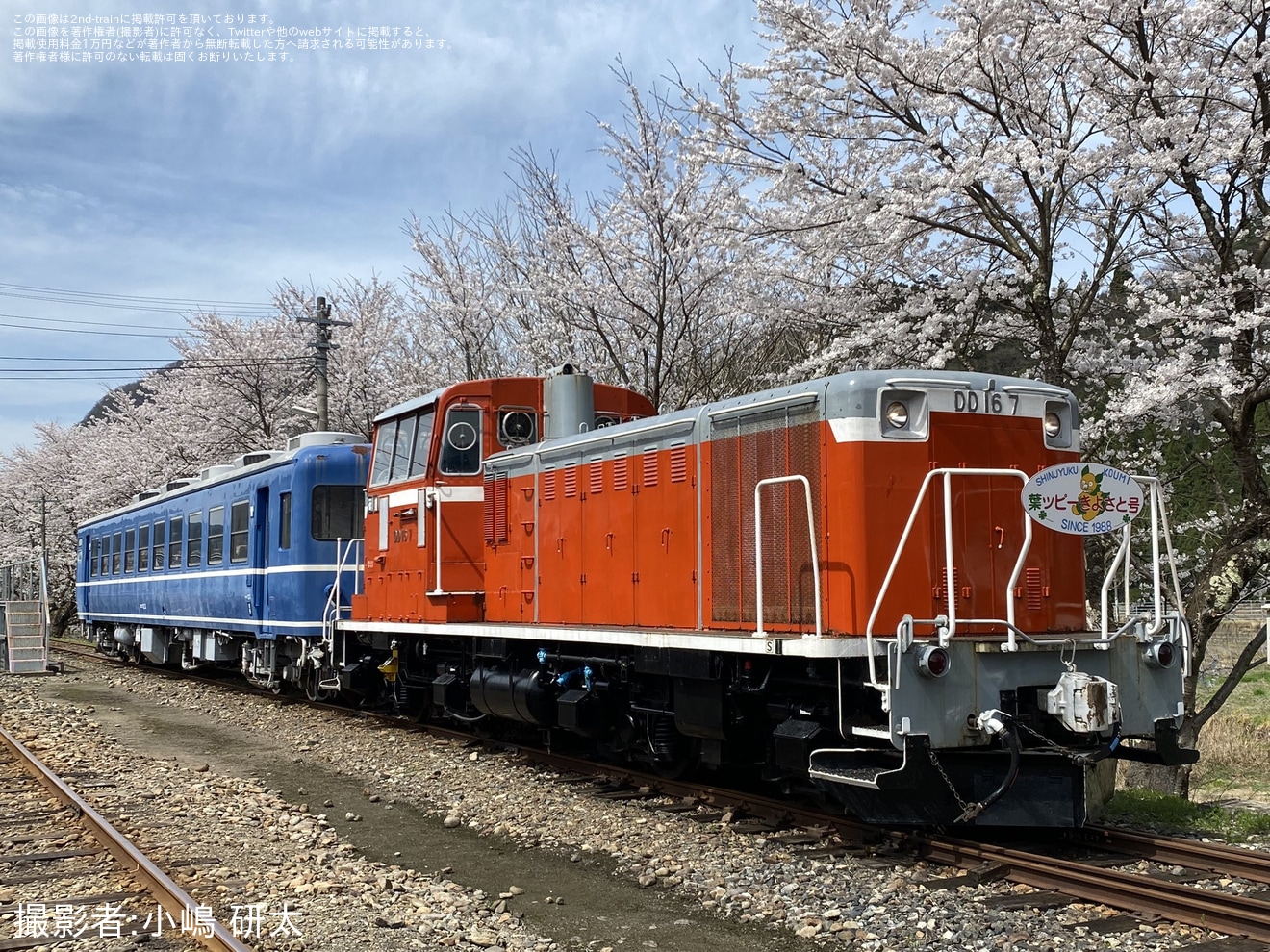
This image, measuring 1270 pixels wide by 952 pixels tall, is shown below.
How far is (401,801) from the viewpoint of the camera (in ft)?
28.0

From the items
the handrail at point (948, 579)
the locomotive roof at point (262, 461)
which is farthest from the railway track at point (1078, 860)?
the locomotive roof at point (262, 461)

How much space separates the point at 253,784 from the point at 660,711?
355 centimetres

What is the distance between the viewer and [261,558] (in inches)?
623

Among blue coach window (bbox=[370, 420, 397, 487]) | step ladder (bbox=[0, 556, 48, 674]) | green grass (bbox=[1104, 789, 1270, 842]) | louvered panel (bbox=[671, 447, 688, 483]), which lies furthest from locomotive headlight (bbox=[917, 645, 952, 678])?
step ladder (bbox=[0, 556, 48, 674])

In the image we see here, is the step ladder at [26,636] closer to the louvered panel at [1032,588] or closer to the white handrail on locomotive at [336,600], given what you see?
the white handrail on locomotive at [336,600]

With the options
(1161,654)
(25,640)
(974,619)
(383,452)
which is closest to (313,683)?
(383,452)

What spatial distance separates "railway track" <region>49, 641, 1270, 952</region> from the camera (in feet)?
17.5

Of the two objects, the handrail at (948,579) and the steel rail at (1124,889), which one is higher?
the handrail at (948,579)

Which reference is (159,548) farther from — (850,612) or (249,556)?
(850,612)

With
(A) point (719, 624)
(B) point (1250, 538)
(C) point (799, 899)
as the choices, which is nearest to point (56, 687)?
(A) point (719, 624)

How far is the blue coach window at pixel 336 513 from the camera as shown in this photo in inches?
581

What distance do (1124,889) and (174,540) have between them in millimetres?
18276

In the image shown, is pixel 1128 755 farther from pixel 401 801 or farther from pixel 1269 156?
pixel 1269 156

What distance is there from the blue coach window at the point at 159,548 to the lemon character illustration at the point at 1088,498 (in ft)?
59.9
